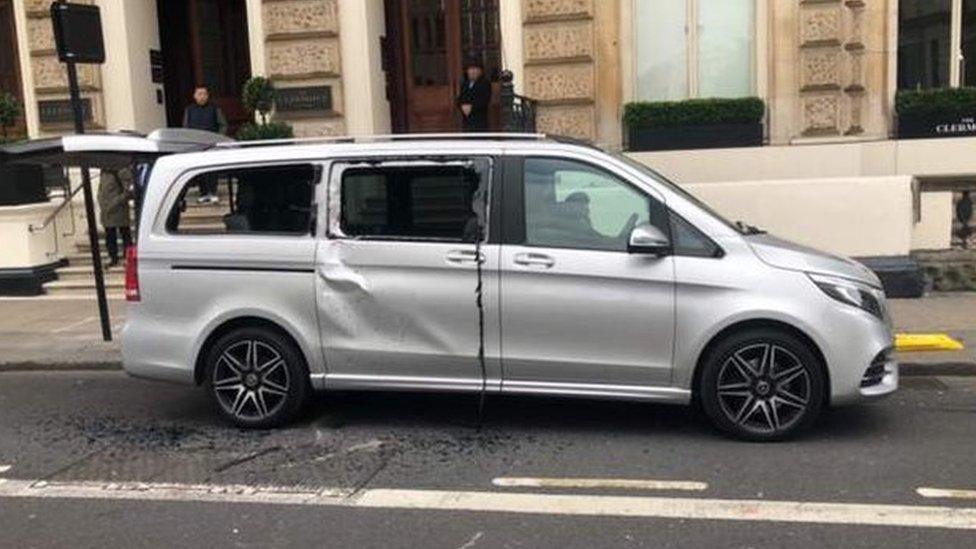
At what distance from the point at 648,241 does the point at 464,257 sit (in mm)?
1105

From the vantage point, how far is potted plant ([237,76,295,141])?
13.8 metres

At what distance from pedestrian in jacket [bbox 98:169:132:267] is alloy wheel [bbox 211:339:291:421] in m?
6.88

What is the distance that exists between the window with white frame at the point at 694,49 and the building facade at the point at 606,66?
2 centimetres

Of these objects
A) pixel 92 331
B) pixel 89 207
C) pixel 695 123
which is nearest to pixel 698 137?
pixel 695 123

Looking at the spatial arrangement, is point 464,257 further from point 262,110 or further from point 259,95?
point 262,110

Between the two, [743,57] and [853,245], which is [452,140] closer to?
[853,245]

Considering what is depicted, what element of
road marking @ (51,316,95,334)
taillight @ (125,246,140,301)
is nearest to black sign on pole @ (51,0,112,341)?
road marking @ (51,316,95,334)

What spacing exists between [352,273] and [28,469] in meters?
2.21

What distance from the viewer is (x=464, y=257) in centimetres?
633

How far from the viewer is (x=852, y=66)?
13.2 meters

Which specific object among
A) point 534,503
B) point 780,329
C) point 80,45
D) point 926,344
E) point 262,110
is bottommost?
point 926,344

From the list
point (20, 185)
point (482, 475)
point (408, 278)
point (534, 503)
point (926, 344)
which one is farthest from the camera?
point (20, 185)

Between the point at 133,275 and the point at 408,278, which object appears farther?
the point at 133,275

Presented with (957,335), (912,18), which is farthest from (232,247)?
(912,18)
